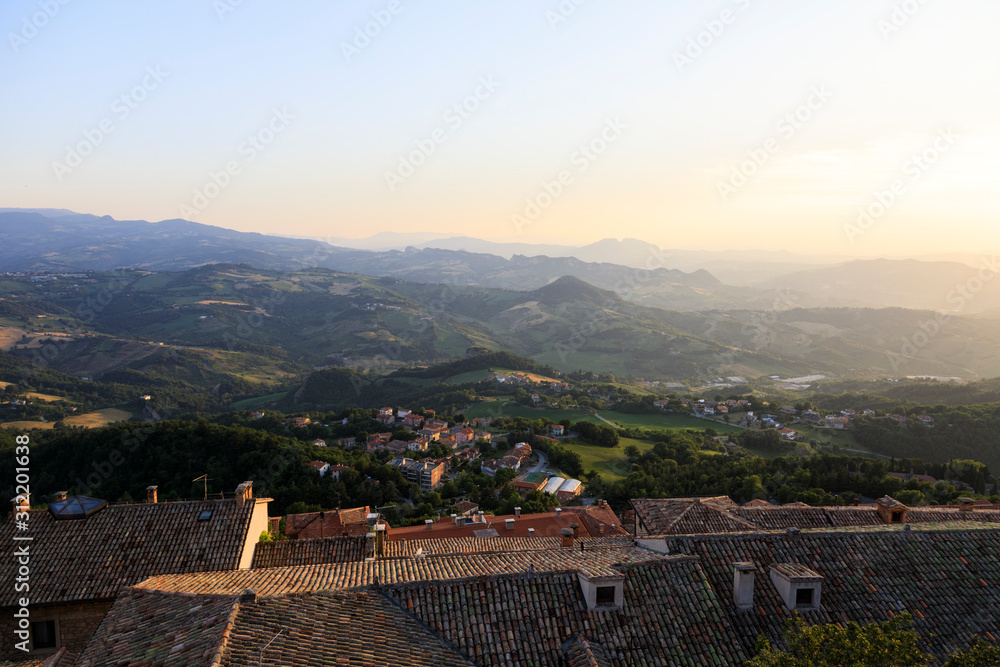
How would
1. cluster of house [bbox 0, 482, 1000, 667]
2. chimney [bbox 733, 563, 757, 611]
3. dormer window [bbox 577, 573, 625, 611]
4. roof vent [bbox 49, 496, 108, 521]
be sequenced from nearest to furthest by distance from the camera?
1. cluster of house [bbox 0, 482, 1000, 667]
2. dormer window [bbox 577, 573, 625, 611]
3. chimney [bbox 733, 563, 757, 611]
4. roof vent [bbox 49, 496, 108, 521]

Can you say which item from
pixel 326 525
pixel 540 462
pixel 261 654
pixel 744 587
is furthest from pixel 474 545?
pixel 540 462

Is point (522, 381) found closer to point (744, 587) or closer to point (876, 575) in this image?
point (876, 575)

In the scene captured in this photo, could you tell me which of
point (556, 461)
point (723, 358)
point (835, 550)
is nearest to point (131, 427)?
point (556, 461)

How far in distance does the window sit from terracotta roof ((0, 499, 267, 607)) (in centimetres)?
69

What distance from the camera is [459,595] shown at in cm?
950

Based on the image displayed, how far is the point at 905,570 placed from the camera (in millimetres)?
11102

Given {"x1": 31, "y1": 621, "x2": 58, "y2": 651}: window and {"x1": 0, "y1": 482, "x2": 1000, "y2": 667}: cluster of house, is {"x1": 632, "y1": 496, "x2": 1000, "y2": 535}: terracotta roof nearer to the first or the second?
{"x1": 0, "y1": 482, "x2": 1000, "y2": 667}: cluster of house

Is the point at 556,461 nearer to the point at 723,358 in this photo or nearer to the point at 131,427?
the point at 131,427

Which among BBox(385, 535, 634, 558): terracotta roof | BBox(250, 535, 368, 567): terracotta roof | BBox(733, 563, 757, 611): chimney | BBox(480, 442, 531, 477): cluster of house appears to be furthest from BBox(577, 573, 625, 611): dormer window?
BBox(480, 442, 531, 477): cluster of house

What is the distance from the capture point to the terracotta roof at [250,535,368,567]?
16047 millimetres

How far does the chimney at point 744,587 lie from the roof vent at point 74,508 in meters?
15.8

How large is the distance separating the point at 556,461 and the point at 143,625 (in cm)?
5493

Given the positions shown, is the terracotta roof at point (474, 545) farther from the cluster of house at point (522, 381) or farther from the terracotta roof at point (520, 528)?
the cluster of house at point (522, 381)

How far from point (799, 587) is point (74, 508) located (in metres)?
17.8
